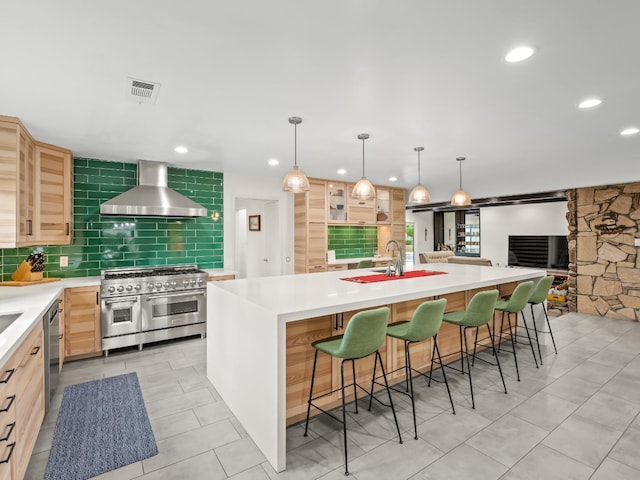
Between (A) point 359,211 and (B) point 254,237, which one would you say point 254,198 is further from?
(A) point 359,211

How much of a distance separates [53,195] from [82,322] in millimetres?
1392

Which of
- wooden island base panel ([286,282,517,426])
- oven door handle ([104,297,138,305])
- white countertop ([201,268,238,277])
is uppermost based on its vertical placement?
white countertop ([201,268,238,277])

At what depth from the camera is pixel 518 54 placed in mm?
1881

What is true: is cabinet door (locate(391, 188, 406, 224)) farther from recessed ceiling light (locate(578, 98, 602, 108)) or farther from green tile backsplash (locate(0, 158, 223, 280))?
recessed ceiling light (locate(578, 98, 602, 108))

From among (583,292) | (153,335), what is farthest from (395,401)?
(583,292)

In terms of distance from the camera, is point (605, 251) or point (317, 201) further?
point (605, 251)

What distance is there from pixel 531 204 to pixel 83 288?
8.53 meters

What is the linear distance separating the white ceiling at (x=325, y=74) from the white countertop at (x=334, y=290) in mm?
1379

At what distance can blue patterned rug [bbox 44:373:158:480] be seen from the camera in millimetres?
2080

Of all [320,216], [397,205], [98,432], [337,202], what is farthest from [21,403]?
[397,205]

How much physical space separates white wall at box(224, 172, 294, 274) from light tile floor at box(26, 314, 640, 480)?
7.06 ft

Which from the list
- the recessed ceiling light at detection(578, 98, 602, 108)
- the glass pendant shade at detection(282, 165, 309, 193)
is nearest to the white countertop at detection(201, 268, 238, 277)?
the glass pendant shade at detection(282, 165, 309, 193)

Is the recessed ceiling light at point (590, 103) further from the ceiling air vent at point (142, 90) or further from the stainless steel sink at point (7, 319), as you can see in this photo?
the stainless steel sink at point (7, 319)

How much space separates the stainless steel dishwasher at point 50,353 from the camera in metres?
2.57
